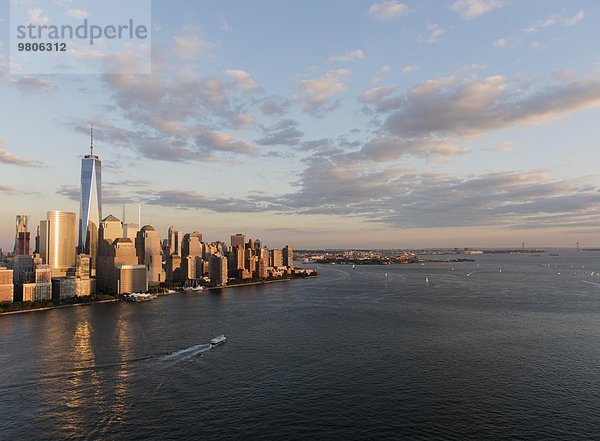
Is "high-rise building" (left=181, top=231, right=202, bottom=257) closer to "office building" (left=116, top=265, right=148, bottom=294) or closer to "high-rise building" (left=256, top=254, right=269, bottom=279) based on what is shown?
"high-rise building" (left=256, top=254, right=269, bottom=279)

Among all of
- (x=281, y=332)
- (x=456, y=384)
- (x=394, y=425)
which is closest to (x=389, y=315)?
(x=281, y=332)

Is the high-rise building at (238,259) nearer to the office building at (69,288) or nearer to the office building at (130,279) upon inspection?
the office building at (130,279)

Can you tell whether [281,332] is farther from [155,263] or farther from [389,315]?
[155,263]

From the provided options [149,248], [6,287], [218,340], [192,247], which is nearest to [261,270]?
[192,247]

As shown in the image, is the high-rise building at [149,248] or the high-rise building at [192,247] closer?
the high-rise building at [149,248]

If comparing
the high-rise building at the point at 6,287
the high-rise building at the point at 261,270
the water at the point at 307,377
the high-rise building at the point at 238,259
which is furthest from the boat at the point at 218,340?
the high-rise building at the point at 238,259

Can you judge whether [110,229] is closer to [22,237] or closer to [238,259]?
[22,237]
